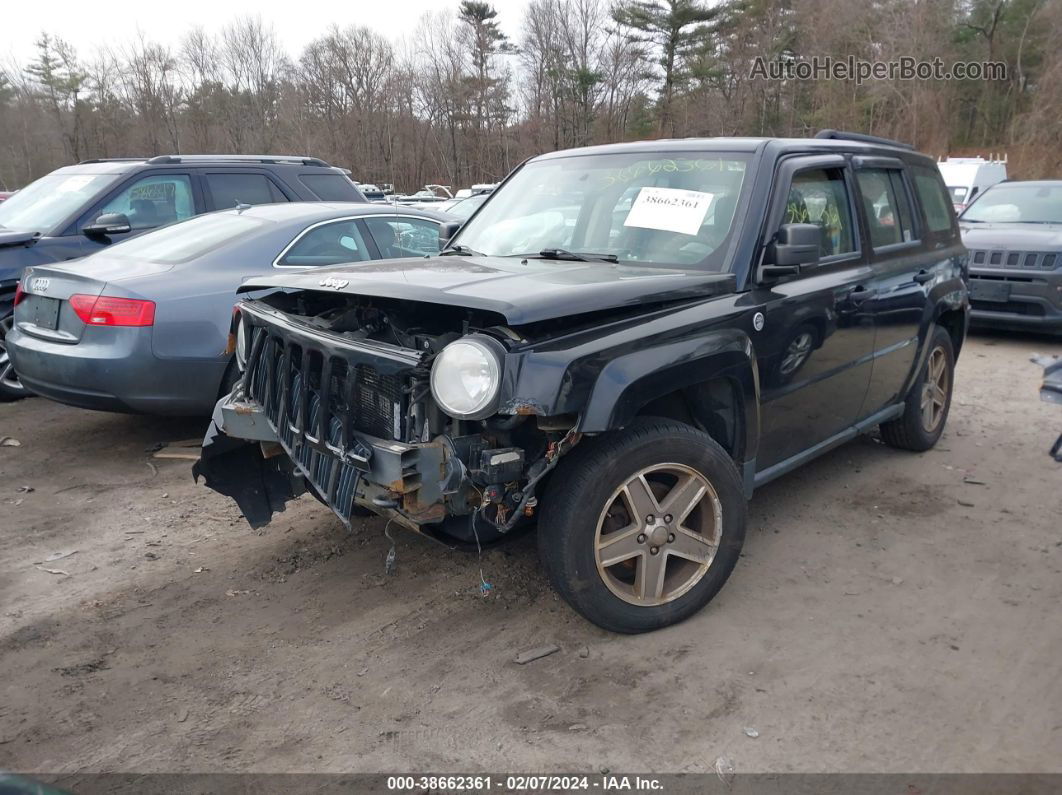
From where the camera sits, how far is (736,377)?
3453 mm

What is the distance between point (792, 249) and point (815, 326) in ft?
1.92

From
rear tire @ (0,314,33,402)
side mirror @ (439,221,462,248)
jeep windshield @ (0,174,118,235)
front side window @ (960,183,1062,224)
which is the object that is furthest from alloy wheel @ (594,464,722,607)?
front side window @ (960,183,1062,224)

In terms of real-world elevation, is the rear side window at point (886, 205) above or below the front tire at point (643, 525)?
above

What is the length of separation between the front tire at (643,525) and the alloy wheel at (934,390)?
8.41 feet

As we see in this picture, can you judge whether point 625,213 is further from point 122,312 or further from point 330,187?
point 330,187

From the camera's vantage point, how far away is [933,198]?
17.6 feet

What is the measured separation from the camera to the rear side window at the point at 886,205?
4523mm

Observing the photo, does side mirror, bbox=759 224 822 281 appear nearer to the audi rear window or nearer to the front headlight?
the front headlight

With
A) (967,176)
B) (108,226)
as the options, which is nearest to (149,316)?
(108,226)

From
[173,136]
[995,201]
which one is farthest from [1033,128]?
[173,136]

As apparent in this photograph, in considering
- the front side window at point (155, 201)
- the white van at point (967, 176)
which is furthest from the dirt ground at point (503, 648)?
the white van at point (967, 176)

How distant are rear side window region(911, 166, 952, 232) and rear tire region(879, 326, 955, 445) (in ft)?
2.23

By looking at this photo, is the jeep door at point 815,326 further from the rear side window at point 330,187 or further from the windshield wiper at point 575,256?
the rear side window at point 330,187

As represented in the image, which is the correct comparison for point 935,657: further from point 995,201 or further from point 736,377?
point 995,201
